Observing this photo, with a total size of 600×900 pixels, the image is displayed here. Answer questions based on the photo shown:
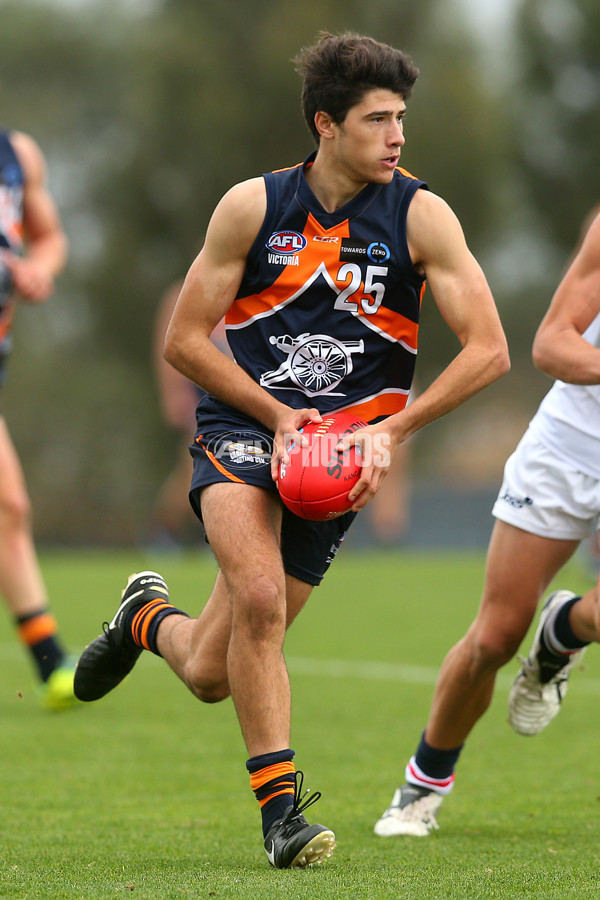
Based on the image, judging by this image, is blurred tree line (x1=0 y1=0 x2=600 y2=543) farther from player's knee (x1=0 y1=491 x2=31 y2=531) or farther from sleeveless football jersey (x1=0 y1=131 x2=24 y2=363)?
player's knee (x1=0 y1=491 x2=31 y2=531)

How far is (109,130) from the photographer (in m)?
32.7

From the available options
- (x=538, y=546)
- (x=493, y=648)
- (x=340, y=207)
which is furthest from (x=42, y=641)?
(x=340, y=207)

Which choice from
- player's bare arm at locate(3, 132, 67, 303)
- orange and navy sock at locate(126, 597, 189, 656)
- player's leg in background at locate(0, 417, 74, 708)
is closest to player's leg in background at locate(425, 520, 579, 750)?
orange and navy sock at locate(126, 597, 189, 656)

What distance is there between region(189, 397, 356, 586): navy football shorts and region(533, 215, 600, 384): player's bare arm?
83 centimetres

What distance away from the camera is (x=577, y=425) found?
4867mm

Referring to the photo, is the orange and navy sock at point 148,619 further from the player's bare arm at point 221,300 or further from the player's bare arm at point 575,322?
the player's bare arm at point 575,322

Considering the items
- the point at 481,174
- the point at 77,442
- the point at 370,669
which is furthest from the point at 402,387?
the point at 481,174

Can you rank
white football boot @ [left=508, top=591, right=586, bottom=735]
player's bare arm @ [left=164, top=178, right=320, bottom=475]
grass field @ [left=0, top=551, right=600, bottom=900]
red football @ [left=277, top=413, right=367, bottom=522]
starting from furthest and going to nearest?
1. white football boot @ [left=508, top=591, right=586, bottom=735]
2. player's bare arm @ [left=164, top=178, right=320, bottom=475]
3. red football @ [left=277, top=413, right=367, bottom=522]
4. grass field @ [left=0, top=551, right=600, bottom=900]

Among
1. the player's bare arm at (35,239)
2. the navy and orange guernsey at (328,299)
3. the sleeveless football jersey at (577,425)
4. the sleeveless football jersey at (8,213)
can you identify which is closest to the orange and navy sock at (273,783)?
the navy and orange guernsey at (328,299)

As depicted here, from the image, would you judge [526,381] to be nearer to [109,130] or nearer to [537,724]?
[109,130]

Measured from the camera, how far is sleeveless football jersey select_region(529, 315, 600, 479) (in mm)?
4832

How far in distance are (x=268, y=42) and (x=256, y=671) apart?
29.8m

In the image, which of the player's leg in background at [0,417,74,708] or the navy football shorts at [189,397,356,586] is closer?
the navy football shorts at [189,397,356,586]

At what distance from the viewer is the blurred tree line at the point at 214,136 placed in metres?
31.6
